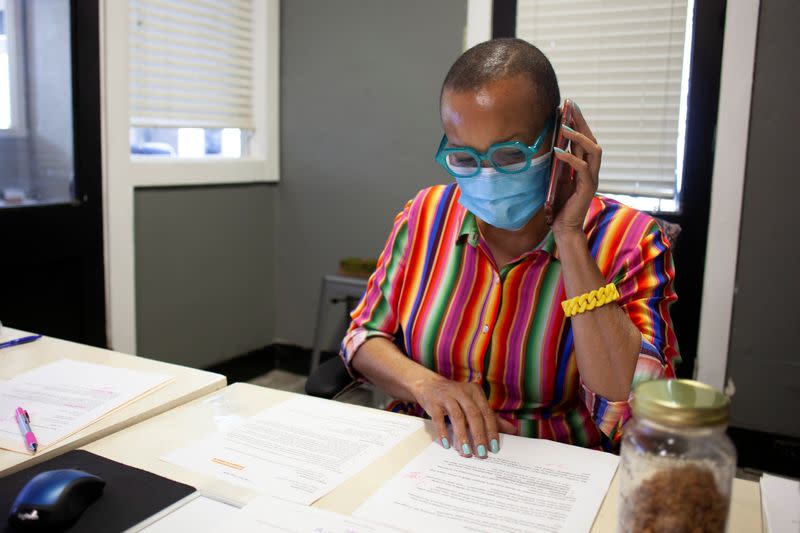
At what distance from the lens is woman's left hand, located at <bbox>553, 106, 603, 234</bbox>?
111 cm

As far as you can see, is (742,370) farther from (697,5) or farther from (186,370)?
(186,370)

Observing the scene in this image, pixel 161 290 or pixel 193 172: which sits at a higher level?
pixel 193 172

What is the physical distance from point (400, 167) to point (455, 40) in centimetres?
61

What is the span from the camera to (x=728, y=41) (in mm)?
2459

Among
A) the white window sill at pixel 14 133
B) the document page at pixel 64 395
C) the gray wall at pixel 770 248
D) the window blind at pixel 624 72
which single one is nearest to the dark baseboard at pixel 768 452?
the gray wall at pixel 770 248

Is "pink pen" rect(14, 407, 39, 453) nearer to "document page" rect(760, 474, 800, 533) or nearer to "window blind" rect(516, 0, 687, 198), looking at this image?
"document page" rect(760, 474, 800, 533)

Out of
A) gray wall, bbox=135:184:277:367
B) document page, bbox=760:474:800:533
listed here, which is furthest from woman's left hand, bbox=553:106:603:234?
gray wall, bbox=135:184:277:367

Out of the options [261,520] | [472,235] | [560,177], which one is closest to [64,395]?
[261,520]

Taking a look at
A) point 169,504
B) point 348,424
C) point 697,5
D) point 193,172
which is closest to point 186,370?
point 348,424

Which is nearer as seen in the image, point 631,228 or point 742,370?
point 631,228

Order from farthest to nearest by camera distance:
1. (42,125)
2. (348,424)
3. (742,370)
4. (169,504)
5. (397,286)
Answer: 1. (742,370)
2. (42,125)
3. (397,286)
4. (348,424)
5. (169,504)

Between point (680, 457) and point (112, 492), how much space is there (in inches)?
25.2

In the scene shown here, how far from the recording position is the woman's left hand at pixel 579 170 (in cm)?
111

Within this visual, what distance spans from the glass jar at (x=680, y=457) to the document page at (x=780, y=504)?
0.28 meters
